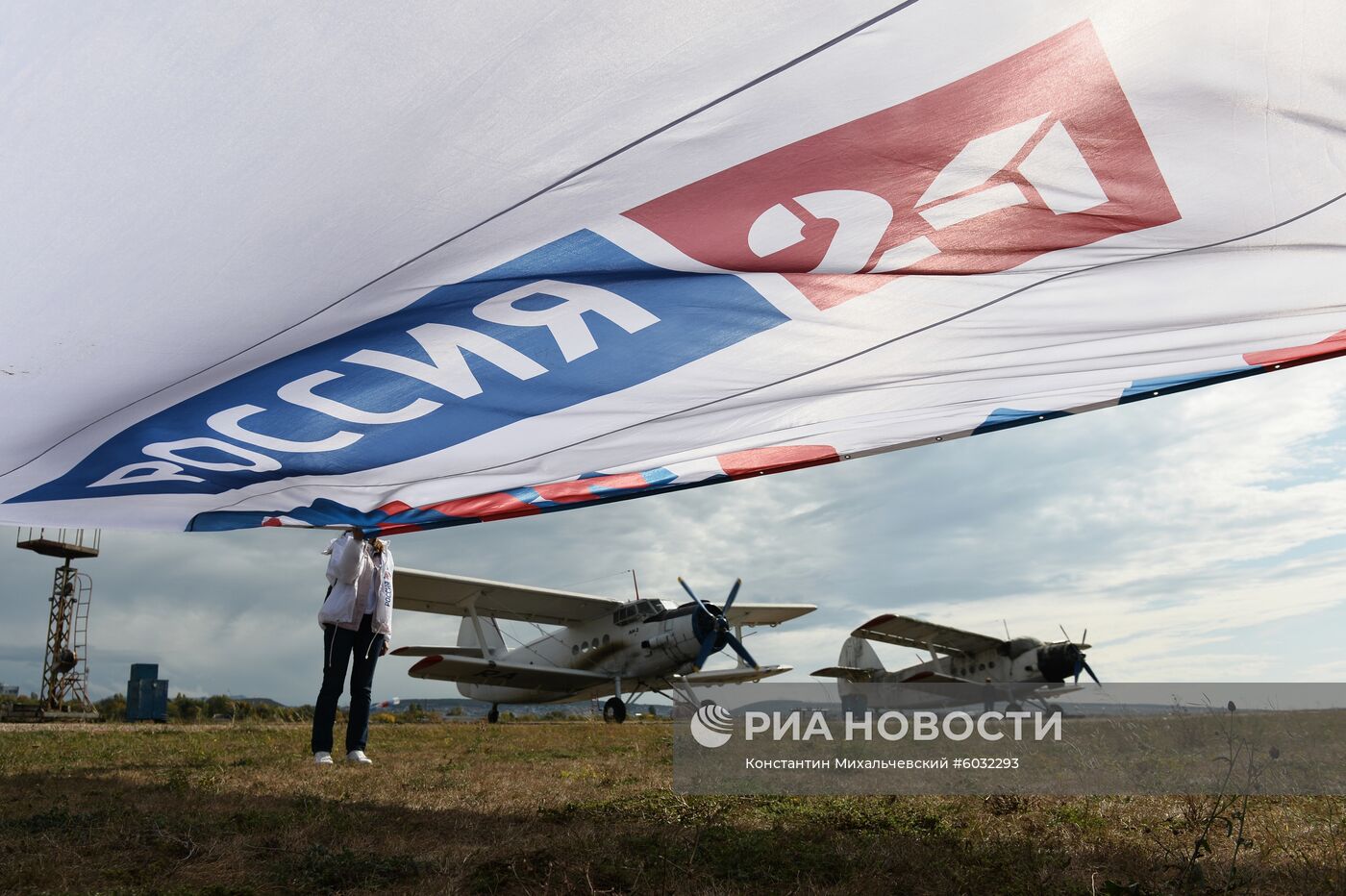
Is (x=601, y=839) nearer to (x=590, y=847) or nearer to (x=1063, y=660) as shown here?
(x=590, y=847)

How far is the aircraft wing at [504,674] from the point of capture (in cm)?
2012

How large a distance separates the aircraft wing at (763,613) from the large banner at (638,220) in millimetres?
24550

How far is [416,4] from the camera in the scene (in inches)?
72.3

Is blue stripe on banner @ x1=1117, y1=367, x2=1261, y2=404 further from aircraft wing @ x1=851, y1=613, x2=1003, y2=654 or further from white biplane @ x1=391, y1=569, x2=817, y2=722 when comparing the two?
aircraft wing @ x1=851, y1=613, x2=1003, y2=654

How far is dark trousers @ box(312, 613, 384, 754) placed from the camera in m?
5.98

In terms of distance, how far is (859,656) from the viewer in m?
35.0

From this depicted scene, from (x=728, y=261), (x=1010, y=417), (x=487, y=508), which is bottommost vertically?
(x=487, y=508)

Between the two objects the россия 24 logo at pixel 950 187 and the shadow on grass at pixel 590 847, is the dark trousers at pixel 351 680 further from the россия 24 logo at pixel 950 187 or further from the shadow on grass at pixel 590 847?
the россия 24 logo at pixel 950 187

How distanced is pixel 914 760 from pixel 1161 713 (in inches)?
185

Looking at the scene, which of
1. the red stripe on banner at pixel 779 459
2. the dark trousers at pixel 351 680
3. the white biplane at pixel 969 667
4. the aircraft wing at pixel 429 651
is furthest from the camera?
the white biplane at pixel 969 667

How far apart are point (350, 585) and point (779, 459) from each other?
3390 mm

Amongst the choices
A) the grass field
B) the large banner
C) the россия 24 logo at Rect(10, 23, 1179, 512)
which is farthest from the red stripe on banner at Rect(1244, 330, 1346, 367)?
the grass field

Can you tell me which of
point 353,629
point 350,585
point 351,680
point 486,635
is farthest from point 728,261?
point 486,635

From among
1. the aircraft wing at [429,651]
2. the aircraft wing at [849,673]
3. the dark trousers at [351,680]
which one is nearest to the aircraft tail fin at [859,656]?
the aircraft wing at [849,673]
